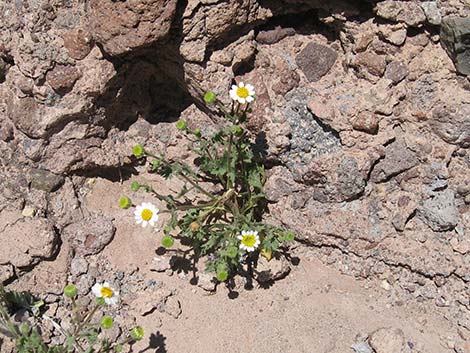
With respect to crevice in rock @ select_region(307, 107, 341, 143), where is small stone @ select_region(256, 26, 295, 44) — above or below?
above

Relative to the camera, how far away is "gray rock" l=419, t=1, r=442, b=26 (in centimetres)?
314

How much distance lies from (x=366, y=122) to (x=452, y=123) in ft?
1.56

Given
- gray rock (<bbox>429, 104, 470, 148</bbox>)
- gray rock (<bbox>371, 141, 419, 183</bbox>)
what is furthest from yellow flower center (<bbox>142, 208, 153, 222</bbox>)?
gray rock (<bbox>429, 104, 470, 148</bbox>)

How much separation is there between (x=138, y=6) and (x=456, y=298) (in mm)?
2507

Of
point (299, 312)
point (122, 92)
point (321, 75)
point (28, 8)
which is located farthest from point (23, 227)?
point (321, 75)

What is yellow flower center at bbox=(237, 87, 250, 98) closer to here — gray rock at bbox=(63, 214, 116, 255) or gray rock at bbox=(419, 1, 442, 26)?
gray rock at bbox=(419, 1, 442, 26)

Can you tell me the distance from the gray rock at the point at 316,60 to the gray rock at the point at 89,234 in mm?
1594

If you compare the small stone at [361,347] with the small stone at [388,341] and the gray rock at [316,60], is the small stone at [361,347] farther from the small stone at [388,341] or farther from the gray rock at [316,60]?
the gray rock at [316,60]

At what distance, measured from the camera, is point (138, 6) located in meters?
3.07

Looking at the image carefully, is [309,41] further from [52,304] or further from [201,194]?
[52,304]

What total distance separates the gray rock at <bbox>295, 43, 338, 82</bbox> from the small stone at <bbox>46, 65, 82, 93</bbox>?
4.32ft

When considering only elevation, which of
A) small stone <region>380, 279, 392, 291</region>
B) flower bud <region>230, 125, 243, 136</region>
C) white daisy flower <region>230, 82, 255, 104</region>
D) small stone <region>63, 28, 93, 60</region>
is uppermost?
small stone <region>63, 28, 93, 60</region>

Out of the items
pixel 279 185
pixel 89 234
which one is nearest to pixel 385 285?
pixel 279 185

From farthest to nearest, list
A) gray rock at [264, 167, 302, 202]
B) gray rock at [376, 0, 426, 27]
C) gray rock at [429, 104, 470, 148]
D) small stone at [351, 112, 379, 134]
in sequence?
gray rock at [264, 167, 302, 202], small stone at [351, 112, 379, 134], gray rock at [429, 104, 470, 148], gray rock at [376, 0, 426, 27]
